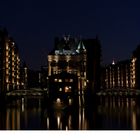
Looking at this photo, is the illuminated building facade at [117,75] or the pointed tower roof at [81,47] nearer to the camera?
the pointed tower roof at [81,47]

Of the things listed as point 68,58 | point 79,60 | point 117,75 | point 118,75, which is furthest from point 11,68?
point 118,75

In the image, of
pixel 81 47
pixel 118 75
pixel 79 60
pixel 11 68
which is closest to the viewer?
pixel 81 47

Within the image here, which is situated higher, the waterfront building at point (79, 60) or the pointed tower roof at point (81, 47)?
the pointed tower roof at point (81, 47)

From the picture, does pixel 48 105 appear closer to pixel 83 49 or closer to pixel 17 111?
pixel 17 111

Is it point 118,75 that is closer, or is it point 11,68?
point 118,75

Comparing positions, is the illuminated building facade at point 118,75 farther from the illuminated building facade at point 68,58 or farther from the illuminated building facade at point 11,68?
the illuminated building facade at point 11,68

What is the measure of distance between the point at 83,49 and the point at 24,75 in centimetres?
156

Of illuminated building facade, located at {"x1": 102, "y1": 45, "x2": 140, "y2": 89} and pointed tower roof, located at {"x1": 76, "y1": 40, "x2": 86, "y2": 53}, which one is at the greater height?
pointed tower roof, located at {"x1": 76, "y1": 40, "x2": 86, "y2": 53}

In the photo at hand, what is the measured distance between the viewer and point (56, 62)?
11.2 metres

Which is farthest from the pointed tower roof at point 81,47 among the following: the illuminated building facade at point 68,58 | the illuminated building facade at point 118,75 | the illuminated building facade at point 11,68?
the illuminated building facade at point 11,68

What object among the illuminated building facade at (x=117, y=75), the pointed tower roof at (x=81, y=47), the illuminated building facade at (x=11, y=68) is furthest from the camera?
the illuminated building facade at (x=11, y=68)

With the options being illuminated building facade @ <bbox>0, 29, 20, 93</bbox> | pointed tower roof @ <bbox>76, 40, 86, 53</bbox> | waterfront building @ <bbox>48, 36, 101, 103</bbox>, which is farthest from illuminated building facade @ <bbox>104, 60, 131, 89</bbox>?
illuminated building facade @ <bbox>0, 29, 20, 93</bbox>

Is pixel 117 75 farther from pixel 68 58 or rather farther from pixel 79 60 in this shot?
pixel 68 58

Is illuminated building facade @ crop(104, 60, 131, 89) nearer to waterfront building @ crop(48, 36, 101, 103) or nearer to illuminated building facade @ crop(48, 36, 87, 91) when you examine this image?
waterfront building @ crop(48, 36, 101, 103)
